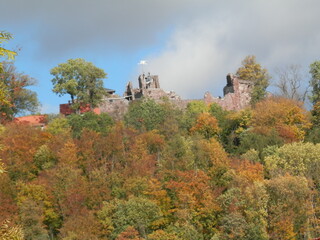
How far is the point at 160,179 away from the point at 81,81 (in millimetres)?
20478

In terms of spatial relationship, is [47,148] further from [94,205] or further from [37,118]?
[37,118]

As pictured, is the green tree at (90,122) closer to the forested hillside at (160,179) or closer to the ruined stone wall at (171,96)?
the forested hillside at (160,179)

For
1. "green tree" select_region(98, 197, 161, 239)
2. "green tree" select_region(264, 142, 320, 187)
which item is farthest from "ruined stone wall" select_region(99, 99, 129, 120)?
"green tree" select_region(264, 142, 320, 187)

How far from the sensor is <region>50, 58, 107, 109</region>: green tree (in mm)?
70875

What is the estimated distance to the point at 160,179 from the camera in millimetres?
56125

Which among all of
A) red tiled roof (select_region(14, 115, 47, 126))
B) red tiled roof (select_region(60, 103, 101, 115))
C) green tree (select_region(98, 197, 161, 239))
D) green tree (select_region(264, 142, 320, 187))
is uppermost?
red tiled roof (select_region(60, 103, 101, 115))

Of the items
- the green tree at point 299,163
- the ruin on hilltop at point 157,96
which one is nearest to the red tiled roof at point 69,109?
the ruin on hilltop at point 157,96

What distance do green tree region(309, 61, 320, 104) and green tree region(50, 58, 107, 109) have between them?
87.7 ft

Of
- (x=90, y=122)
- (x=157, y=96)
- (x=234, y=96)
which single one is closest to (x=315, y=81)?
(x=234, y=96)

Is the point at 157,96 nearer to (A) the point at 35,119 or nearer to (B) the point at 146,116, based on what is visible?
(B) the point at 146,116

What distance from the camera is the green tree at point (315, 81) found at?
252 ft

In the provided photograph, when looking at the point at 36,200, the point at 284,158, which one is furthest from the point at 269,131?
the point at 36,200

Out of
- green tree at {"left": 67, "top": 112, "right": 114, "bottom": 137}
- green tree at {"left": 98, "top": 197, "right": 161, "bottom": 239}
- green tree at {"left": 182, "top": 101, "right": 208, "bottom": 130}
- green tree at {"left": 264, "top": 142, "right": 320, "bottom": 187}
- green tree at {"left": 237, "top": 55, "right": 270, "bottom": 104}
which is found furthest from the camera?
green tree at {"left": 237, "top": 55, "right": 270, "bottom": 104}

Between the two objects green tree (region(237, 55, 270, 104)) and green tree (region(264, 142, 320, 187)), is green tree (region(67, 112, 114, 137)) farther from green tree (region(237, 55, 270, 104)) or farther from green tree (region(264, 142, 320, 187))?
green tree (region(237, 55, 270, 104))
